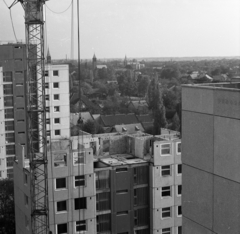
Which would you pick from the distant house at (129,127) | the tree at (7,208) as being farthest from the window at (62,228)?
the distant house at (129,127)

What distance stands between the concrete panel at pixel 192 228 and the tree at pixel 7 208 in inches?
136

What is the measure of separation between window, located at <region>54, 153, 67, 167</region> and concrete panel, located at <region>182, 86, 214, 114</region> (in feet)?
5.84

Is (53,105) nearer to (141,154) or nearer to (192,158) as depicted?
(141,154)

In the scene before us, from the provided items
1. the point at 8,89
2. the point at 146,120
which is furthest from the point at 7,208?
the point at 146,120

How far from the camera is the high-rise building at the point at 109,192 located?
3.21 meters

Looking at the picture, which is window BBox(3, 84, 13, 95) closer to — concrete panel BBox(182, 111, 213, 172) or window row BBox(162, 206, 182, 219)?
window row BBox(162, 206, 182, 219)

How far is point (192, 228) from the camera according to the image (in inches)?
58.2

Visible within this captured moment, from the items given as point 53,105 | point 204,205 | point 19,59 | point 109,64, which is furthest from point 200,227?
point 109,64

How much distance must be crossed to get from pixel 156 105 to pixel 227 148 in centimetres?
929

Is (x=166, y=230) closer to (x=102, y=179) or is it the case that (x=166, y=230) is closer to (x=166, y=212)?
(x=166, y=212)

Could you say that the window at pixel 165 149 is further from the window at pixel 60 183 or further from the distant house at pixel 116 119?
the distant house at pixel 116 119

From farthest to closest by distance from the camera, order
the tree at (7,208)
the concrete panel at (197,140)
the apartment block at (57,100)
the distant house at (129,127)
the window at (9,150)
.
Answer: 1. the distant house at (129,127)
2. the window at (9,150)
3. the apartment block at (57,100)
4. the tree at (7,208)
5. the concrete panel at (197,140)

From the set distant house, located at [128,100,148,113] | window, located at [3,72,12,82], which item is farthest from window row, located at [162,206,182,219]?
distant house, located at [128,100,148,113]

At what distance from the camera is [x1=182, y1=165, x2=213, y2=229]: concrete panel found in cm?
141
